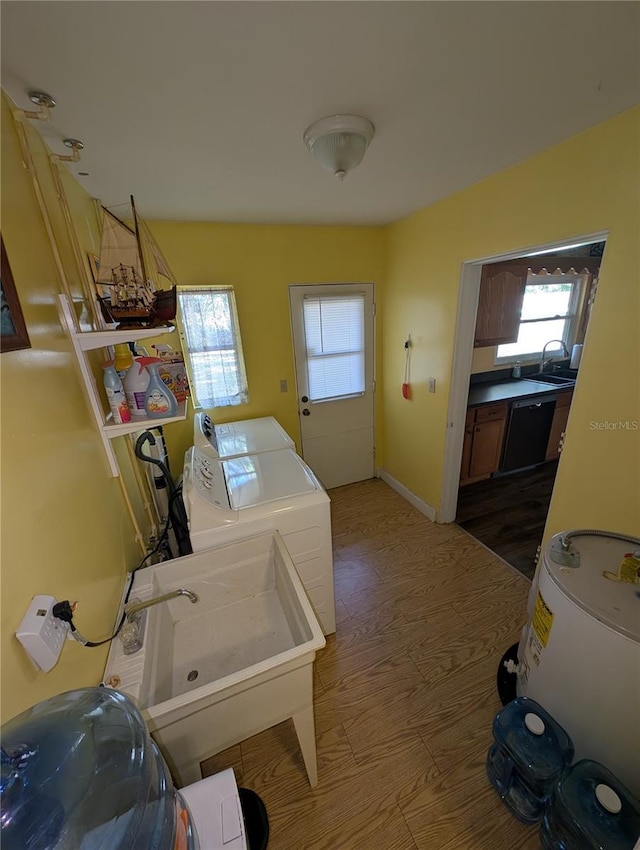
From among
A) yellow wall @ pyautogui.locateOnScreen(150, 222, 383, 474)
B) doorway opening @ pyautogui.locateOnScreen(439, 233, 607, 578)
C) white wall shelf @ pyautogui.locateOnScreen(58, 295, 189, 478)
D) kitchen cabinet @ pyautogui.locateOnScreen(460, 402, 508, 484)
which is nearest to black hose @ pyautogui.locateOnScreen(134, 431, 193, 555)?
white wall shelf @ pyautogui.locateOnScreen(58, 295, 189, 478)

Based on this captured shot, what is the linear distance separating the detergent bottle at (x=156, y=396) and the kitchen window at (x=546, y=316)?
3445 mm

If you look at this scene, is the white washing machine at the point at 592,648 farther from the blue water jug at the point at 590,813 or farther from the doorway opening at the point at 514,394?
the doorway opening at the point at 514,394

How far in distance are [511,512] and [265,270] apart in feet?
9.65

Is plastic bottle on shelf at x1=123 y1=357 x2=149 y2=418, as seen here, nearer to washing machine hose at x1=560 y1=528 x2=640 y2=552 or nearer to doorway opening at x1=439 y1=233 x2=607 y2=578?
washing machine hose at x1=560 y1=528 x2=640 y2=552

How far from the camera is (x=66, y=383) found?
989 millimetres

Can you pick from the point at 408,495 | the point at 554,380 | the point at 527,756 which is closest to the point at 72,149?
the point at 527,756

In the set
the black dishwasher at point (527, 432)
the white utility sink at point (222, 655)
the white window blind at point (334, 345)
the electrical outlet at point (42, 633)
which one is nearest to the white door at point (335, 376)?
the white window blind at point (334, 345)

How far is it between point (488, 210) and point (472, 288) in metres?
0.45

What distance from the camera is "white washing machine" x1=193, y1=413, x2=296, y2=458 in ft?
6.79

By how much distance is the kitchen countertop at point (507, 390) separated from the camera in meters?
3.07

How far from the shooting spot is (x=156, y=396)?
3.99 feet

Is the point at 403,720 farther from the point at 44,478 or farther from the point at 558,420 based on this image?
the point at 558,420

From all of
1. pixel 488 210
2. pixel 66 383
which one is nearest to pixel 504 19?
pixel 488 210

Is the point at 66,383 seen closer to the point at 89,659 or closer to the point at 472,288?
the point at 89,659
